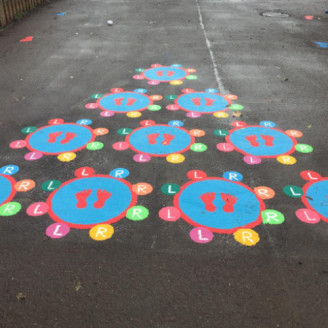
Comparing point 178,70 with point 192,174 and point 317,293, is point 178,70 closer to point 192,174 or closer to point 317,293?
point 192,174

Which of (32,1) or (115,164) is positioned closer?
(115,164)

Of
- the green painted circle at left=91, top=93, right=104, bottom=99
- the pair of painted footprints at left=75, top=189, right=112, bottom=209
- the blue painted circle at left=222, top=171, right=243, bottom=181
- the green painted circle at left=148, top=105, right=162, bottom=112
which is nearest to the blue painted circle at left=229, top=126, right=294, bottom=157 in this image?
the blue painted circle at left=222, top=171, right=243, bottom=181

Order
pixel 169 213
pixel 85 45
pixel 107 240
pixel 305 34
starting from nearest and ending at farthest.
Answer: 1. pixel 107 240
2. pixel 169 213
3. pixel 85 45
4. pixel 305 34

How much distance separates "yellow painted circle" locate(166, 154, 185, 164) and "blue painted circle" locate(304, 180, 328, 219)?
1453 mm

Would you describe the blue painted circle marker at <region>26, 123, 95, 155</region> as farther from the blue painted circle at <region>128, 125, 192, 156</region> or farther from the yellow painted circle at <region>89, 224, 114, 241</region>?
the yellow painted circle at <region>89, 224, 114, 241</region>

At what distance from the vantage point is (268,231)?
318 cm

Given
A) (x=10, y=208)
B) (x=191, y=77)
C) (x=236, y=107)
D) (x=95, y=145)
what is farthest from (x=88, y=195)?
(x=191, y=77)

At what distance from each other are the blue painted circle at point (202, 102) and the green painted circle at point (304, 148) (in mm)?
1480

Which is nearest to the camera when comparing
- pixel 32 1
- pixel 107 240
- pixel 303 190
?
pixel 107 240

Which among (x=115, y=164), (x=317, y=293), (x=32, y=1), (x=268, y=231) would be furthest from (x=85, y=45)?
(x=317, y=293)

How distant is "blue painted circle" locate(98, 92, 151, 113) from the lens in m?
5.58

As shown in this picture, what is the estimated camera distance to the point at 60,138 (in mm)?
4715

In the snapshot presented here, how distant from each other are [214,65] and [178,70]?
84 cm

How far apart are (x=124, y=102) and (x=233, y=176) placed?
2.63 metres
